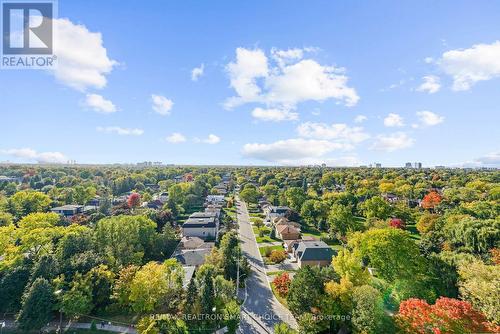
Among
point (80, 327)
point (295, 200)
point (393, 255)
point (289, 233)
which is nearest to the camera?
point (80, 327)

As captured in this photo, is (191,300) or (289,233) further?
(289,233)

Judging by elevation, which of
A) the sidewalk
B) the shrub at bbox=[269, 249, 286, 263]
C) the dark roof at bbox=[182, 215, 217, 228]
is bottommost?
the sidewalk

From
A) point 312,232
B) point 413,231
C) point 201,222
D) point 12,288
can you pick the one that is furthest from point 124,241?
point 413,231

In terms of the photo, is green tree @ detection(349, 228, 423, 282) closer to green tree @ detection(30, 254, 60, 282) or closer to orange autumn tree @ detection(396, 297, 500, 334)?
orange autumn tree @ detection(396, 297, 500, 334)

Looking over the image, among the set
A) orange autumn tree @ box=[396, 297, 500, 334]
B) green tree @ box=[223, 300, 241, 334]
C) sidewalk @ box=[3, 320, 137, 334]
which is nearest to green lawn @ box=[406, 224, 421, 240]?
orange autumn tree @ box=[396, 297, 500, 334]

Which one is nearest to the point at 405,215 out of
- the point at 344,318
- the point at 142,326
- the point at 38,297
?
the point at 344,318

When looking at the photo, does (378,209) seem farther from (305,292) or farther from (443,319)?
(443,319)
